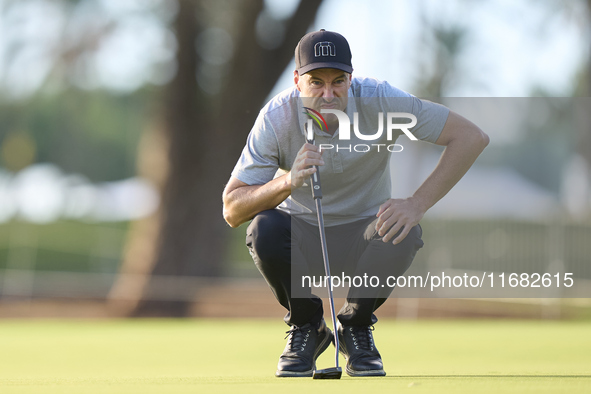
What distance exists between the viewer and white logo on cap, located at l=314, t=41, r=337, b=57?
297cm

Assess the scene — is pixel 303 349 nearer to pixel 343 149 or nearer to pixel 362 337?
pixel 362 337

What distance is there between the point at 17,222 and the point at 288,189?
18.6 meters

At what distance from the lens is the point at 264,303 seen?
10.3 meters

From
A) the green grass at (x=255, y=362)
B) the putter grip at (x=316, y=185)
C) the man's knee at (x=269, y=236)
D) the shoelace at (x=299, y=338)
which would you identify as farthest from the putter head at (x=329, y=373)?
the putter grip at (x=316, y=185)

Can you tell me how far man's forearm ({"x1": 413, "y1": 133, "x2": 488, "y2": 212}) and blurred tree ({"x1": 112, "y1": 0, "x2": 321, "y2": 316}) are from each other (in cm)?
751

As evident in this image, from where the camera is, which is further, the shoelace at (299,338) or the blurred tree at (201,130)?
the blurred tree at (201,130)

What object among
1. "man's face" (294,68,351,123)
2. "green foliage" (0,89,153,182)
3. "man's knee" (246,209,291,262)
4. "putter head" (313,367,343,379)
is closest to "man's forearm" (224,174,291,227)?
"man's knee" (246,209,291,262)

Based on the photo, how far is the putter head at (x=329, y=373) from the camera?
2828mm

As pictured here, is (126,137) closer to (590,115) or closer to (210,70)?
(590,115)

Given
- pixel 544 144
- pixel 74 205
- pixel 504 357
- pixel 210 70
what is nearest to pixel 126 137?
pixel 74 205

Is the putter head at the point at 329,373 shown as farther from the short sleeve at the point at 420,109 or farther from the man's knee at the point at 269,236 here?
the short sleeve at the point at 420,109

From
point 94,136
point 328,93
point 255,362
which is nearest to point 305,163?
point 328,93

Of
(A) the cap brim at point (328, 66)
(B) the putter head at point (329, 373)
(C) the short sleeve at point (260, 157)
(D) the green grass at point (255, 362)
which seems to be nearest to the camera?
(D) the green grass at point (255, 362)

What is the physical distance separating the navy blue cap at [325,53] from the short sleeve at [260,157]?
0.28 meters
